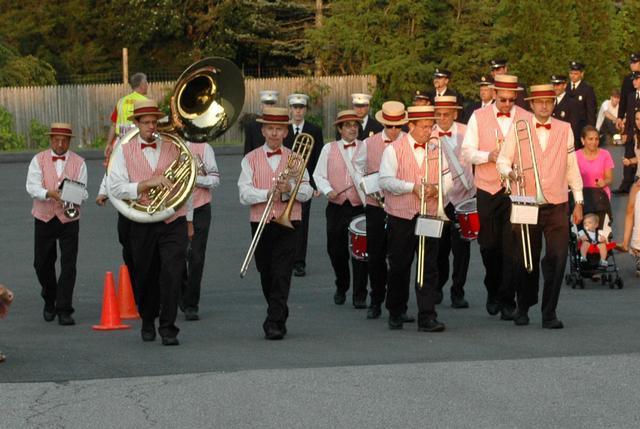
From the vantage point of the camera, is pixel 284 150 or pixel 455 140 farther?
pixel 455 140

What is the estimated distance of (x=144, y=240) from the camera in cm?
1249

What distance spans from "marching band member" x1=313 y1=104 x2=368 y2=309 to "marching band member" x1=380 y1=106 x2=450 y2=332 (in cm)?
201

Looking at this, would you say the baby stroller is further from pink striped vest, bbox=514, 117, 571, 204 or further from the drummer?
pink striped vest, bbox=514, 117, 571, 204

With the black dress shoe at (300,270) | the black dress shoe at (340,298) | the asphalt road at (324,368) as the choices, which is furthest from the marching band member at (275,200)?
the black dress shoe at (300,270)

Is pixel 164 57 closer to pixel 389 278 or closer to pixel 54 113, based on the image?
pixel 54 113

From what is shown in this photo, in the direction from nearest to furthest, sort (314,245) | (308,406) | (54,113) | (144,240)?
(308,406)
(144,240)
(314,245)
(54,113)

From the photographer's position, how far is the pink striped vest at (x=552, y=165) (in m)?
13.0

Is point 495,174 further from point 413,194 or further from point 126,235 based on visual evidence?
point 126,235

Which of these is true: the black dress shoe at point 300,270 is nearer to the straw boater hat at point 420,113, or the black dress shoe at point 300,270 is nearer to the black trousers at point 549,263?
the black trousers at point 549,263

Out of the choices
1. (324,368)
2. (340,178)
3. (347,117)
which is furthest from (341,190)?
(324,368)

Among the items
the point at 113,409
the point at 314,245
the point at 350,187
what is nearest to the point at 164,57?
the point at 314,245

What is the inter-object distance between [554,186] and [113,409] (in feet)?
15.5

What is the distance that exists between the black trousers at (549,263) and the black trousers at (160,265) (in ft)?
9.07

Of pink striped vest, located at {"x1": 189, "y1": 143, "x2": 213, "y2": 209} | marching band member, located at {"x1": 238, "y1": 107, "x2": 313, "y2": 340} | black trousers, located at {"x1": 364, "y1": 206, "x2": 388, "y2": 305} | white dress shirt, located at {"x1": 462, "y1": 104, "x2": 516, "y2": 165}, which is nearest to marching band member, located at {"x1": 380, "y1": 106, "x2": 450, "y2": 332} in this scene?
white dress shirt, located at {"x1": 462, "y1": 104, "x2": 516, "y2": 165}
